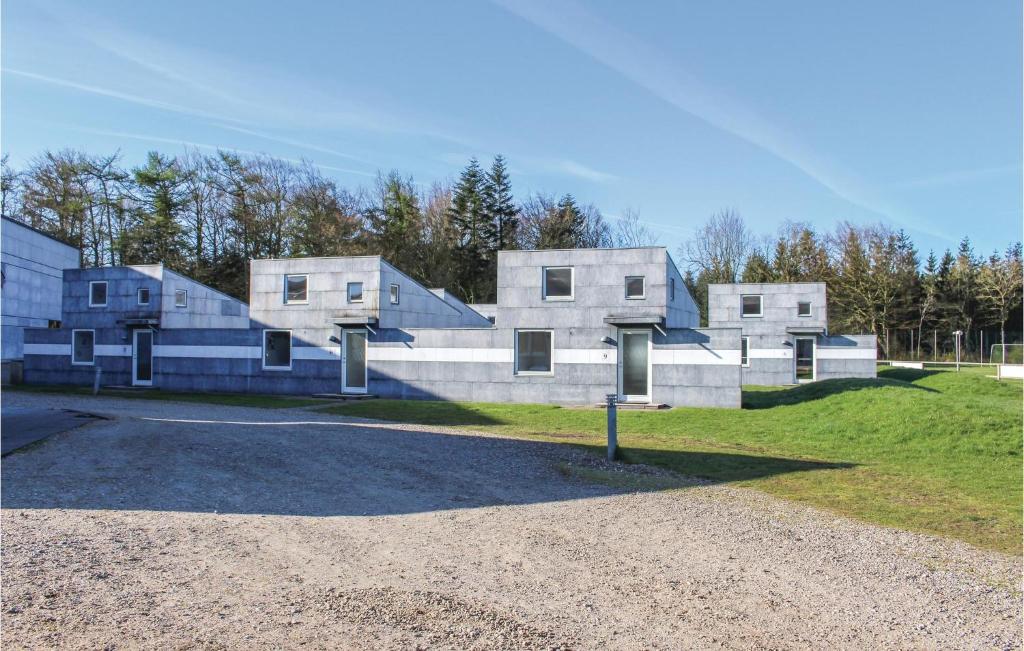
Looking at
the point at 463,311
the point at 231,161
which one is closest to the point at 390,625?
the point at 463,311

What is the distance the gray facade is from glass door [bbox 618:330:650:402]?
0.03 m

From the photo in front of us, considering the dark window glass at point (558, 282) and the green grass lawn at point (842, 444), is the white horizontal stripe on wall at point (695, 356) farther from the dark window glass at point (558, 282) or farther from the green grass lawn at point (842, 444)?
the dark window glass at point (558, 282)

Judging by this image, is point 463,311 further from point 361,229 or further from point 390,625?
point 390,625

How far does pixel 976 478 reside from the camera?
10.6 m

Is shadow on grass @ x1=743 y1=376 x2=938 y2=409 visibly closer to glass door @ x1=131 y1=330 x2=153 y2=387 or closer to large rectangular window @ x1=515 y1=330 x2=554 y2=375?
large rectangular window @ x1=515 y1=330 x2=554 y2=375

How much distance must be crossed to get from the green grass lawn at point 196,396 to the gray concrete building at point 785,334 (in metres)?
19.1

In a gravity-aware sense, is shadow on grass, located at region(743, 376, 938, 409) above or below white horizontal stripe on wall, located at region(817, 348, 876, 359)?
below

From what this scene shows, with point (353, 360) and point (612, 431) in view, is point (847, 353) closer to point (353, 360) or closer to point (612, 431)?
point (353, 360)

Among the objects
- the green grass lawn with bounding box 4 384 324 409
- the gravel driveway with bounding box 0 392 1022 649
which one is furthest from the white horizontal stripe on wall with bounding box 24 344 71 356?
the gravel driveway with bounding box 0 392 1022 649

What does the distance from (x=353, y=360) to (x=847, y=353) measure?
73.0ft

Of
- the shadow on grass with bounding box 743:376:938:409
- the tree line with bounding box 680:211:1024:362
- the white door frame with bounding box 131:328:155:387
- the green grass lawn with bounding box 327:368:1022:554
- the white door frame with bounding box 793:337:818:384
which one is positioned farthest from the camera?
the tree line with bounding box 680:211:1024:362

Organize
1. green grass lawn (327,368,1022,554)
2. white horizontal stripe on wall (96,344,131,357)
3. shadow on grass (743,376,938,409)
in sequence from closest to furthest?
green grass lawn (327,368,1022,554) < shadow on grass (743,376,938,409) < white horizontal stripe on wall (96,344,131,357)

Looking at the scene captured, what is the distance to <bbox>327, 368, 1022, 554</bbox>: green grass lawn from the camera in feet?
27.8

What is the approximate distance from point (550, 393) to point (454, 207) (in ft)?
100
